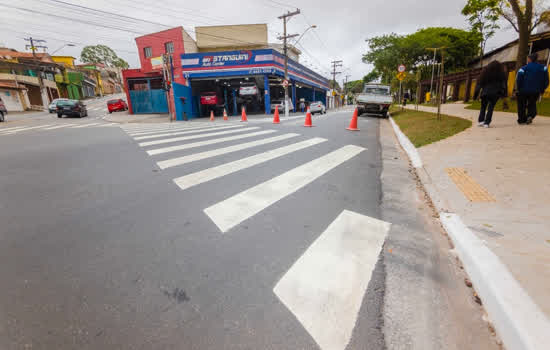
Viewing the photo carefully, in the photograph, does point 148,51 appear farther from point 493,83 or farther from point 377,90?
point 493,83

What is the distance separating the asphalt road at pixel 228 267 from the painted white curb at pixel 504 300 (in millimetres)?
93

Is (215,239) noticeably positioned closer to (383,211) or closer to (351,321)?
(351,321)

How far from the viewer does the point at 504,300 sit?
55.6 inches

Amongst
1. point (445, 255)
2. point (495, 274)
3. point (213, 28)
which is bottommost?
point (445, 255)

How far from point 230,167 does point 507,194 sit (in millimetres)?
3890

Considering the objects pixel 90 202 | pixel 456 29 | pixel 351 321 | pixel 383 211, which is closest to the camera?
pixel 351 321

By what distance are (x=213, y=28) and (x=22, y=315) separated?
35883mm

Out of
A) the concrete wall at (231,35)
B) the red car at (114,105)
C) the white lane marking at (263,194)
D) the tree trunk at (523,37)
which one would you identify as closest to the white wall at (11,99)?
the red car at (114,105)

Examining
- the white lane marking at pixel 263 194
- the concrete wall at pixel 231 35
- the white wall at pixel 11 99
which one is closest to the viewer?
the white lane marking at pixel 263 194

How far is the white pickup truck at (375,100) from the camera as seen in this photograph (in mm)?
14720

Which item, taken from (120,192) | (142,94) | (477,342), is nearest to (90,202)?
(120,192)

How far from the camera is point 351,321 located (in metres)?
1.42

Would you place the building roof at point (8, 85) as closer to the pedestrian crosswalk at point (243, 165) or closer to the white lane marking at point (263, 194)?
the pedestrian crosswalk at point (243, 165)

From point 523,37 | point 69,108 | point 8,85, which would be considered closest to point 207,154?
point 523,37
